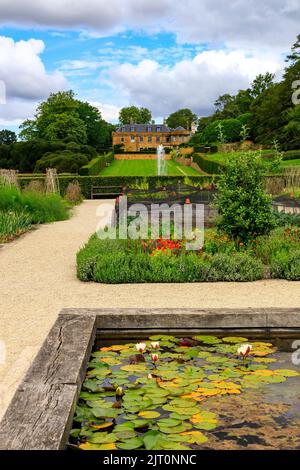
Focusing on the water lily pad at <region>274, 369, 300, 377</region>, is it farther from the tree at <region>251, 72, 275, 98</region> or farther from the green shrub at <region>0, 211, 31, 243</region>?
the tree at <region>251, 72, 275, 98</region>

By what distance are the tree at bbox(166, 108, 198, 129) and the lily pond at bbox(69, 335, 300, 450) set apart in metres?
102

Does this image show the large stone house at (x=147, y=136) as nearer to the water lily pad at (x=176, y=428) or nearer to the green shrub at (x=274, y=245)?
the green shrub at (x=274, y=245)

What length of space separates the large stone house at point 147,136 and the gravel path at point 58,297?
81449mm

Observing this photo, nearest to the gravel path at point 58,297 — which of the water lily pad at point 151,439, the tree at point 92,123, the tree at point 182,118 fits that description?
the water lily pad at point 151,439

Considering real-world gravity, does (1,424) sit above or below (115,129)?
below

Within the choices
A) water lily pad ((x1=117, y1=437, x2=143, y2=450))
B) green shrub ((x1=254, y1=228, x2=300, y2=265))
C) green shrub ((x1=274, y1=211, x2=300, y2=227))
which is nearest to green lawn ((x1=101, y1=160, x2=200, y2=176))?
green shrub ((x1=274, y1=211, x2=300, y2=227))

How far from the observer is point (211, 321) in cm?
502

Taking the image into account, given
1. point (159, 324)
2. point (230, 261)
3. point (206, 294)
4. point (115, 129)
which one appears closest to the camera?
point (159, 324)

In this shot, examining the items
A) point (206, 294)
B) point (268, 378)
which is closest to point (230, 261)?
point (206, 294)

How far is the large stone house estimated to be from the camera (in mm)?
90375

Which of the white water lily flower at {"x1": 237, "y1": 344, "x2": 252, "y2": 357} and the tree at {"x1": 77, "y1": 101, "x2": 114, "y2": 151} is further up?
the tree at {"x1": 77, "y1": 101, "x2": 114, "y2": 151}
